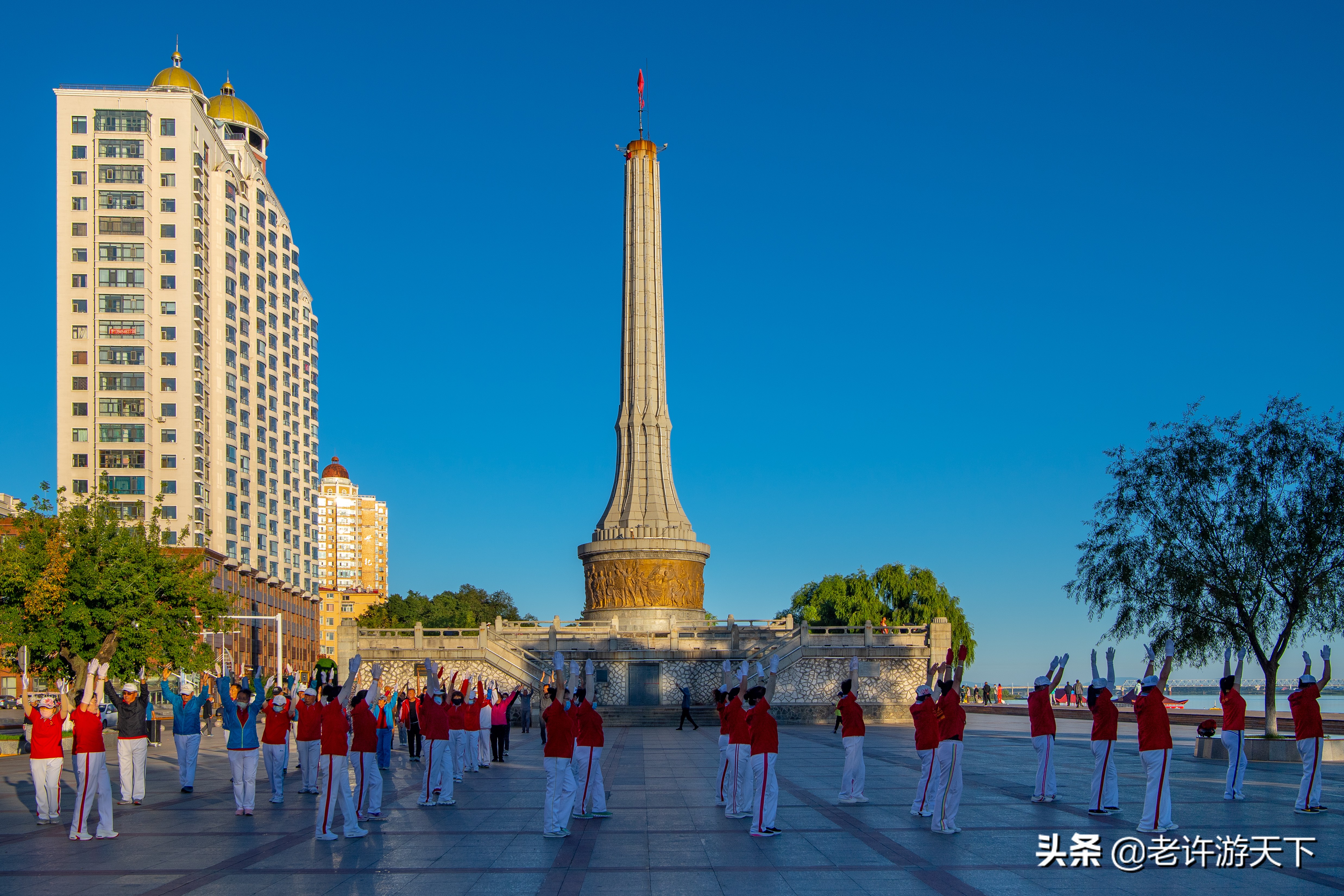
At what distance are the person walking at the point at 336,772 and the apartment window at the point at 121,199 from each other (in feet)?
212

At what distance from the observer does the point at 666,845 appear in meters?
13.3

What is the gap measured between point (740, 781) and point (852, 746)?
1908mm

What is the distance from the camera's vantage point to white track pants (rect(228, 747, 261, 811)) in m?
16.7

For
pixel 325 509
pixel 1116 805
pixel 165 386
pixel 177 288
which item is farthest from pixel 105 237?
pixel 325 509

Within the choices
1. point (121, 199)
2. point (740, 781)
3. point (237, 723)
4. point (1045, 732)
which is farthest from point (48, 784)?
point (121, 199)

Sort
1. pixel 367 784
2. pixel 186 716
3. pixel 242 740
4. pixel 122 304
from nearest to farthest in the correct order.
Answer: pixel 367 784 → pixel 242 740 → pixel 186 716 → pixel 122 304

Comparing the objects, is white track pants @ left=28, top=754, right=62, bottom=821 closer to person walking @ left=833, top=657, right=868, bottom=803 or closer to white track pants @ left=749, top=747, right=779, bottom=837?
white track pants @ left=749, top=747, right=779, bottom=837

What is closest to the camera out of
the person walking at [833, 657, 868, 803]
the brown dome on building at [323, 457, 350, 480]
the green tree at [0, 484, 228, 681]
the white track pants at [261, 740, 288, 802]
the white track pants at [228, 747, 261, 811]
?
the person walking at [833, 657, 868, 803]

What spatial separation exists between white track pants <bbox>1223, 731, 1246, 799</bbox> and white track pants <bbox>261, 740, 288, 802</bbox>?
13685 millimetres

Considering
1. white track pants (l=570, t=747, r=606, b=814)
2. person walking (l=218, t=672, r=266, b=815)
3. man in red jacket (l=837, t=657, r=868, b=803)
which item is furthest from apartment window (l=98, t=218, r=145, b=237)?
man in red jacket (l=837, t=657, r=868, b=803)

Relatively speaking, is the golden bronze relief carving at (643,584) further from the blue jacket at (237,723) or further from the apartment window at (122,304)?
the apartment window at (122,304)

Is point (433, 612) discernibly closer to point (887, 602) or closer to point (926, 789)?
point (887, 602)

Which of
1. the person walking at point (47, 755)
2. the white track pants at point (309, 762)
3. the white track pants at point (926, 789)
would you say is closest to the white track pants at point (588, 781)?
the white track pants at point (926, 789)

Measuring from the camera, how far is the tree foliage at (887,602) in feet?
233
